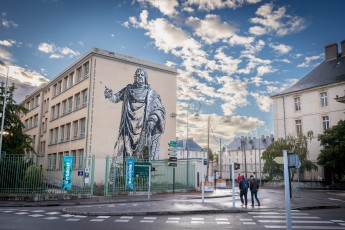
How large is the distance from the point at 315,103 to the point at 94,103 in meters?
31.1

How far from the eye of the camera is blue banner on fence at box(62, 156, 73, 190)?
891 inches

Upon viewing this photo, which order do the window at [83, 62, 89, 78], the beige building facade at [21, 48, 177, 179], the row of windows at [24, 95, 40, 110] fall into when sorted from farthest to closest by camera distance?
the row of windows at [24, 95, 40, 110] < the window at [83, 62, 89, 78] < the beige building facade at [21, 48, 177, 179]

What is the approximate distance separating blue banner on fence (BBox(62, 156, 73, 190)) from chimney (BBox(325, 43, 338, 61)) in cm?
4280

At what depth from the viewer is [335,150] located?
36.8 meters

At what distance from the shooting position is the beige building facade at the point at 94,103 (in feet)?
118

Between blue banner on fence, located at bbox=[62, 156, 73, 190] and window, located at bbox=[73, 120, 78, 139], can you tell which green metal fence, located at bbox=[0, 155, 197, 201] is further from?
window, located at bbox=[73, 120, 78, 139]

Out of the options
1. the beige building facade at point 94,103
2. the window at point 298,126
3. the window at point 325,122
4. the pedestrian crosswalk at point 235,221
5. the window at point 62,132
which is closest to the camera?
the pedestrian crosswalk at point 235,221

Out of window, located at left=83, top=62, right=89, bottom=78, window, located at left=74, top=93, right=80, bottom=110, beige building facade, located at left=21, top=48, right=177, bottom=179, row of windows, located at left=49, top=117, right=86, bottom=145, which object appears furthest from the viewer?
window, located at left=74, top=93, right=80, bottom=110

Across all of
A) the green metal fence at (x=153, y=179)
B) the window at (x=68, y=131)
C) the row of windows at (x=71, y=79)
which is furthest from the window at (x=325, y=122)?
the window at (x=68, y=131)

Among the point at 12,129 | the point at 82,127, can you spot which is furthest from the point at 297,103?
the point at 12,129

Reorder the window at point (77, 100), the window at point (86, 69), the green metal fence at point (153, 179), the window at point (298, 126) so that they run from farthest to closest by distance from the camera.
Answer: the window at point (298, 126) < the window at point (77, 100) < the window at point (86, 69) < the green metal fence at point (153, 179)

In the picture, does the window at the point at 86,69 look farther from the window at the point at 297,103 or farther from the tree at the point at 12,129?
the window at the point at 297,103

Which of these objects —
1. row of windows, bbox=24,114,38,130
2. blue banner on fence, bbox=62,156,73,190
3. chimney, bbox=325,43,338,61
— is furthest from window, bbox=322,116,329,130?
row of windows, bbox=24,114,38,130

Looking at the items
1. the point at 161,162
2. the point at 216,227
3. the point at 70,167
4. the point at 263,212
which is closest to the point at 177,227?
the point at 216,227
